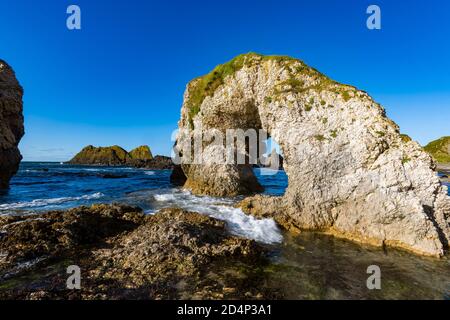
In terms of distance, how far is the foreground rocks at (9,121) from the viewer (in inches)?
1244

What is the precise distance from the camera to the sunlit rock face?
1412 centimetres

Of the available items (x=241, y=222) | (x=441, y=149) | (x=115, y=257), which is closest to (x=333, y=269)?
(x=241, y=222)

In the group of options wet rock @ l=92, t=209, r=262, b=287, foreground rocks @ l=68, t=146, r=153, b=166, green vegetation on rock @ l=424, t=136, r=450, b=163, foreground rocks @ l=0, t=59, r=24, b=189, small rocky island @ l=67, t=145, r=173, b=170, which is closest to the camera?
wet rock @ l=92, t=209, r=262, b=287

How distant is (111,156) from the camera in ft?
477

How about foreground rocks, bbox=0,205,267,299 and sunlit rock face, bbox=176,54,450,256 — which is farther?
sunlit rock face, bbox=176,54,450,256

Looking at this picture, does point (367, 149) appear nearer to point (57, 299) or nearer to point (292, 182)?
point (292, 182)

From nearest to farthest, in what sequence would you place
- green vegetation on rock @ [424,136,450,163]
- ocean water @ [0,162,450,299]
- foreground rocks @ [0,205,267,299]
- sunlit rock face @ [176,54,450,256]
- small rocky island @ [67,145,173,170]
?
foreground rocks @ [0,205,267,299], ocean water @ [0,162,450,299], sunlit rock face @ [176,54,450,256], green vegetation on rock @ [424,136,450,163], small rocky island @ [67,145,173,170]

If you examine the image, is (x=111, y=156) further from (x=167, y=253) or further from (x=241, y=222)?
(x=167, y=253)

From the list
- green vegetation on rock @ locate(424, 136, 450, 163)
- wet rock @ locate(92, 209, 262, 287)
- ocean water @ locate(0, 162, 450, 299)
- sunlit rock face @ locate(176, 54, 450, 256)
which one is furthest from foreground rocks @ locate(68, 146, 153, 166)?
green vegetation on rock @ locate(424, 136, 450, 163)

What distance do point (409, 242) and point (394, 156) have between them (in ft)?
15.6

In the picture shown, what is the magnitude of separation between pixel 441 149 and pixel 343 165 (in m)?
160

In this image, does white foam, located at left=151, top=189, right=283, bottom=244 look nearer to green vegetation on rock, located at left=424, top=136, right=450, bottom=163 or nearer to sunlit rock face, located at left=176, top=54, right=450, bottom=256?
sunlit rock face, located at left=176, top=54, right=450, bottom=256

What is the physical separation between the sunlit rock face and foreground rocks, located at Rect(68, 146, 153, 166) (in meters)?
126
